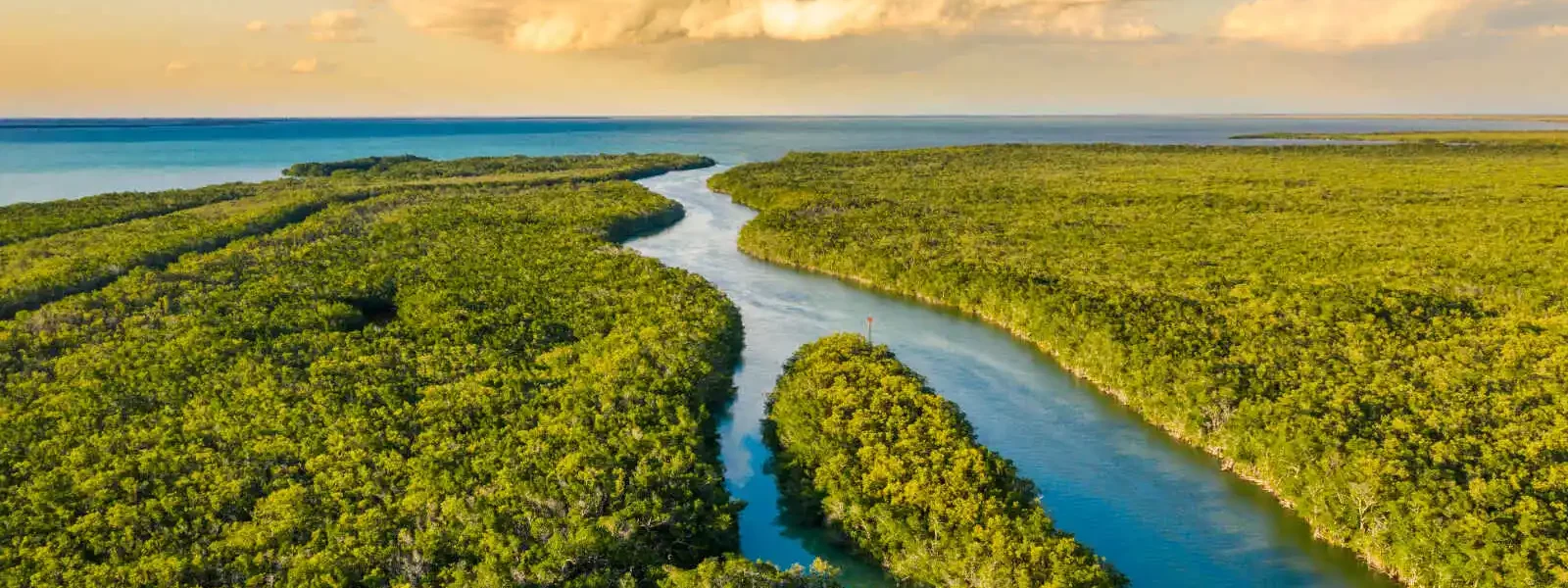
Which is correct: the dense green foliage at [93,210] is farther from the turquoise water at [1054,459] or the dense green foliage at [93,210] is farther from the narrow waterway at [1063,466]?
the narrow waterway at [1063,466]

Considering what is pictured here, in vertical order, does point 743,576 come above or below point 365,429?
below

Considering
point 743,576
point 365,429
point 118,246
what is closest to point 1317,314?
point 743,576

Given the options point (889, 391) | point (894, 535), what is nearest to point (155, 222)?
point (889, 391)

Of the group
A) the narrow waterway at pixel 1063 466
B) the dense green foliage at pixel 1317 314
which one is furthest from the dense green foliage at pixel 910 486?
→ the dense green foliage at pixel 1317 314

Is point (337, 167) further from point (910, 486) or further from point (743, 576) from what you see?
point (743, 576)

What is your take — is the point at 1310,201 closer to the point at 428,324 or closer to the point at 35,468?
the point at 428,324
